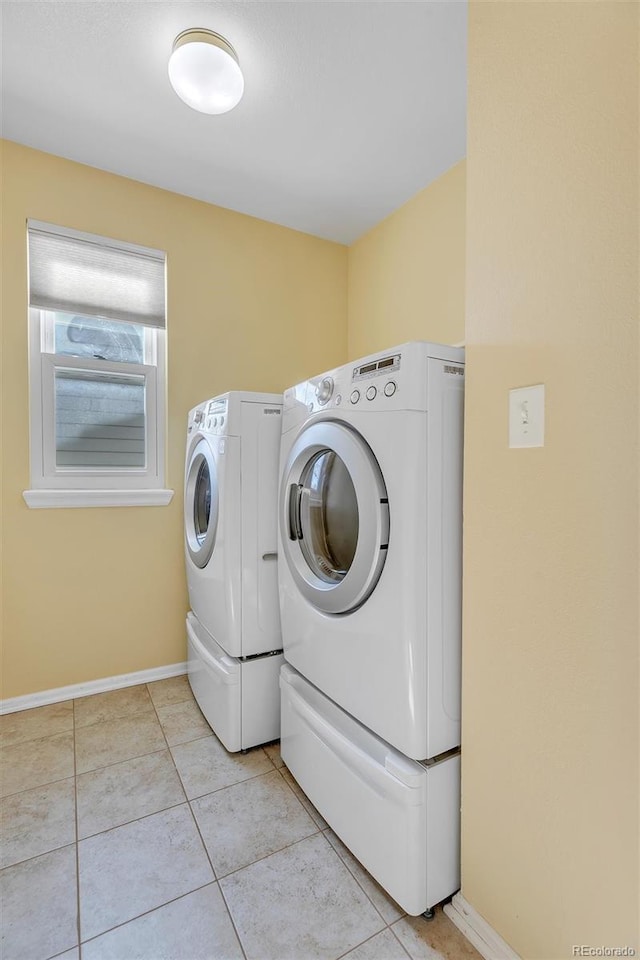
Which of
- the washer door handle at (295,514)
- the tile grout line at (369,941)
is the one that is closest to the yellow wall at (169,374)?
the washer door handle at (295,514)

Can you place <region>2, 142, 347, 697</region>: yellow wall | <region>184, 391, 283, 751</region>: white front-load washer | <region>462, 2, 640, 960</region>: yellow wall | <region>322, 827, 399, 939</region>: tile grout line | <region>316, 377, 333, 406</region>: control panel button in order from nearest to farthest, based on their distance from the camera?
<region>462, 2, 640, 960</region>: yellow wall → <region>322, 827, 399, 939</region>: tile grout line → <region>316, 377, 333, 406</region>: control panel button → <region>184, 391, 283, 751</region>: white front-load washer → <region>2, 142, 347, 697</region>: yellow wall

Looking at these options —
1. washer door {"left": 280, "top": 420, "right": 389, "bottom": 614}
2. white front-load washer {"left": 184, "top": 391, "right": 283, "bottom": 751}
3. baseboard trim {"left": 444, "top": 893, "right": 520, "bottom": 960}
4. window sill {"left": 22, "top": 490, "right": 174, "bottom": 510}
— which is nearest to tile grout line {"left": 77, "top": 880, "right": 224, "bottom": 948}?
white front-load washer {"left": 184, "top": 391, "right": 283, "bottom": 751}

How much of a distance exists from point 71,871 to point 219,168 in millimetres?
2735

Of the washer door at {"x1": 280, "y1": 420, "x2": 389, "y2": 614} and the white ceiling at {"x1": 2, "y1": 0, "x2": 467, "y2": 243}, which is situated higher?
the white ceiling at {"x1": 2, "y1": 0, "x2": 467, "y2": 243}

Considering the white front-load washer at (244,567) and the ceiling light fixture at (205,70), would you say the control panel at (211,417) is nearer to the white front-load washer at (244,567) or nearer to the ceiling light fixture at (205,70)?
the white front-load washer at (244,567)

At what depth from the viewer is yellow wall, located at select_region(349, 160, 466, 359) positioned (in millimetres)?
2107

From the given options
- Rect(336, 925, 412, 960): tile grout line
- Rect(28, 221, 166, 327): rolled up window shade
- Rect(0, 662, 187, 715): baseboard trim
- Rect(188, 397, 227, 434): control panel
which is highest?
Rect(28, 221, 166, 327): rolled up window shade

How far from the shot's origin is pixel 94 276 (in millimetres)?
2168

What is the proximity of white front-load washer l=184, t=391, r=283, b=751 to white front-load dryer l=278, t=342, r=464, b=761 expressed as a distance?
0.54 m

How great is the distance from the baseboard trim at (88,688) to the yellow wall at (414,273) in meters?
2.16

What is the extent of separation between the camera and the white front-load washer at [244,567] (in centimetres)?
169

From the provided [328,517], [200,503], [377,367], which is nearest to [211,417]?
[200,503]

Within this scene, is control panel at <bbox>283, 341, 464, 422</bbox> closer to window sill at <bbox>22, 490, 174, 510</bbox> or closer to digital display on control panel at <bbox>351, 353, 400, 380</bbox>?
digital display on control panel at <bbox>351, 353, 400, 380</bbox>

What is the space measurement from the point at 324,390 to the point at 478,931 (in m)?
1.39
